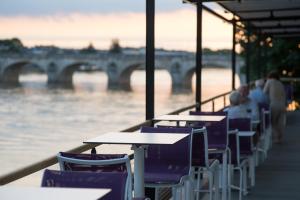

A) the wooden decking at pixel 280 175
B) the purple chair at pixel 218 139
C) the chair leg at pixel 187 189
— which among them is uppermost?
the purple chair at pixel 218 139

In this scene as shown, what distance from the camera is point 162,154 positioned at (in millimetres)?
4145

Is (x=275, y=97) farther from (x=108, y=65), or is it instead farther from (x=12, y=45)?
(x=12, y=45)

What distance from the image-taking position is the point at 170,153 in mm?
4113

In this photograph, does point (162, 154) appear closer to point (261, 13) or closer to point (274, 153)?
point (274, 153)

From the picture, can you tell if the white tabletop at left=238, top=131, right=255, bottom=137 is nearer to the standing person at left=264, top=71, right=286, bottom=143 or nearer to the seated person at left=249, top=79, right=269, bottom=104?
the seated person at left=249, top=79, right=269, bottom=104

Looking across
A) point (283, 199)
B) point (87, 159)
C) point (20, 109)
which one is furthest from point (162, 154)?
point (20, 109)

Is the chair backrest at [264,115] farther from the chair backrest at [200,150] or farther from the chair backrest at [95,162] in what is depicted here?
the chair backrest at [95,162]

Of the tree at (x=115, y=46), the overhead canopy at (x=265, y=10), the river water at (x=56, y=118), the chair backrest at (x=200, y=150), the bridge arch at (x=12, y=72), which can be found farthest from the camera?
the tree at (x=115, y=46)

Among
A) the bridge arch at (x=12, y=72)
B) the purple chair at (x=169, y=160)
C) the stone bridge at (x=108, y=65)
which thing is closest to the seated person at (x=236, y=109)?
the purple chair at (x=169, y=160)

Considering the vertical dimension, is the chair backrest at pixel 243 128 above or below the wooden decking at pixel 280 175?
above

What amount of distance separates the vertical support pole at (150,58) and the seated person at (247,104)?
1.37 m

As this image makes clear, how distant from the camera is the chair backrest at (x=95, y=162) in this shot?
286 centimetres

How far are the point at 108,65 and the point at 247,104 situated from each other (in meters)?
65.6

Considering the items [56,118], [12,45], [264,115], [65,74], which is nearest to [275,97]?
[264,115]
